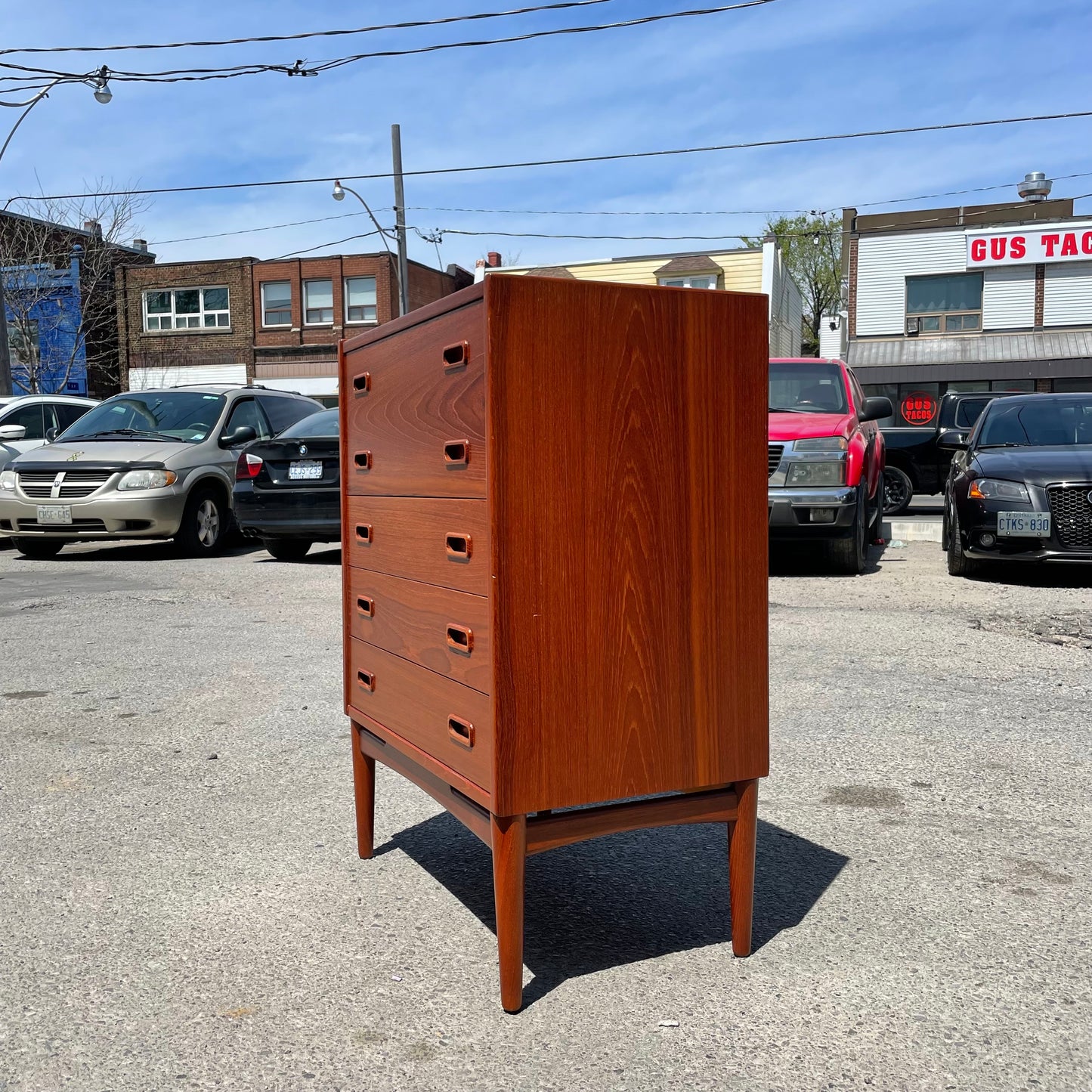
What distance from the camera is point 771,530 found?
9266mm

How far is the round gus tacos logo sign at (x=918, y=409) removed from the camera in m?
28.8

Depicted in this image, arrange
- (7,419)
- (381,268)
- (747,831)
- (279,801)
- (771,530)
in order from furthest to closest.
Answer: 1. (381,268)
2. (7,419)
3. (771,530)
4. (279,801)
5. (747,831)

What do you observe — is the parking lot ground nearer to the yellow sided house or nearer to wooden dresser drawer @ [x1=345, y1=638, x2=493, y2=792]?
wooden dresser drawer @ [x1=345, y1=638, x2=493, y2=792]

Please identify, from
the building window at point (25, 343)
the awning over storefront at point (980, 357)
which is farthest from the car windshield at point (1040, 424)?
the building window at point (25, 343)

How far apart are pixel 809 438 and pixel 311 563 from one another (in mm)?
4622

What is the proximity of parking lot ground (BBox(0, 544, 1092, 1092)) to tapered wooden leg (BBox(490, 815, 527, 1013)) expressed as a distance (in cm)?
7

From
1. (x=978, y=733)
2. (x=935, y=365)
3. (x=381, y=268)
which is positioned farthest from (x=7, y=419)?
(x=381, y=268)

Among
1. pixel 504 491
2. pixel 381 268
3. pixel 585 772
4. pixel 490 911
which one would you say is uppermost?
pixel 381 268

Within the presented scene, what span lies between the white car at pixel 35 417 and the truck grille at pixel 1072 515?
32.7 ft

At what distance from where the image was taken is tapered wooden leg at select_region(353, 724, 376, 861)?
3.29 meters

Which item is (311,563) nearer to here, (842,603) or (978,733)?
(842,603)

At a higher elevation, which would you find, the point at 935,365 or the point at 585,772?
the point at 935,365

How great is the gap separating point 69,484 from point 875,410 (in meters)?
7.57

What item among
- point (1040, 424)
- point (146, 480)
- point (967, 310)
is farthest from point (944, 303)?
point (146, 480)
